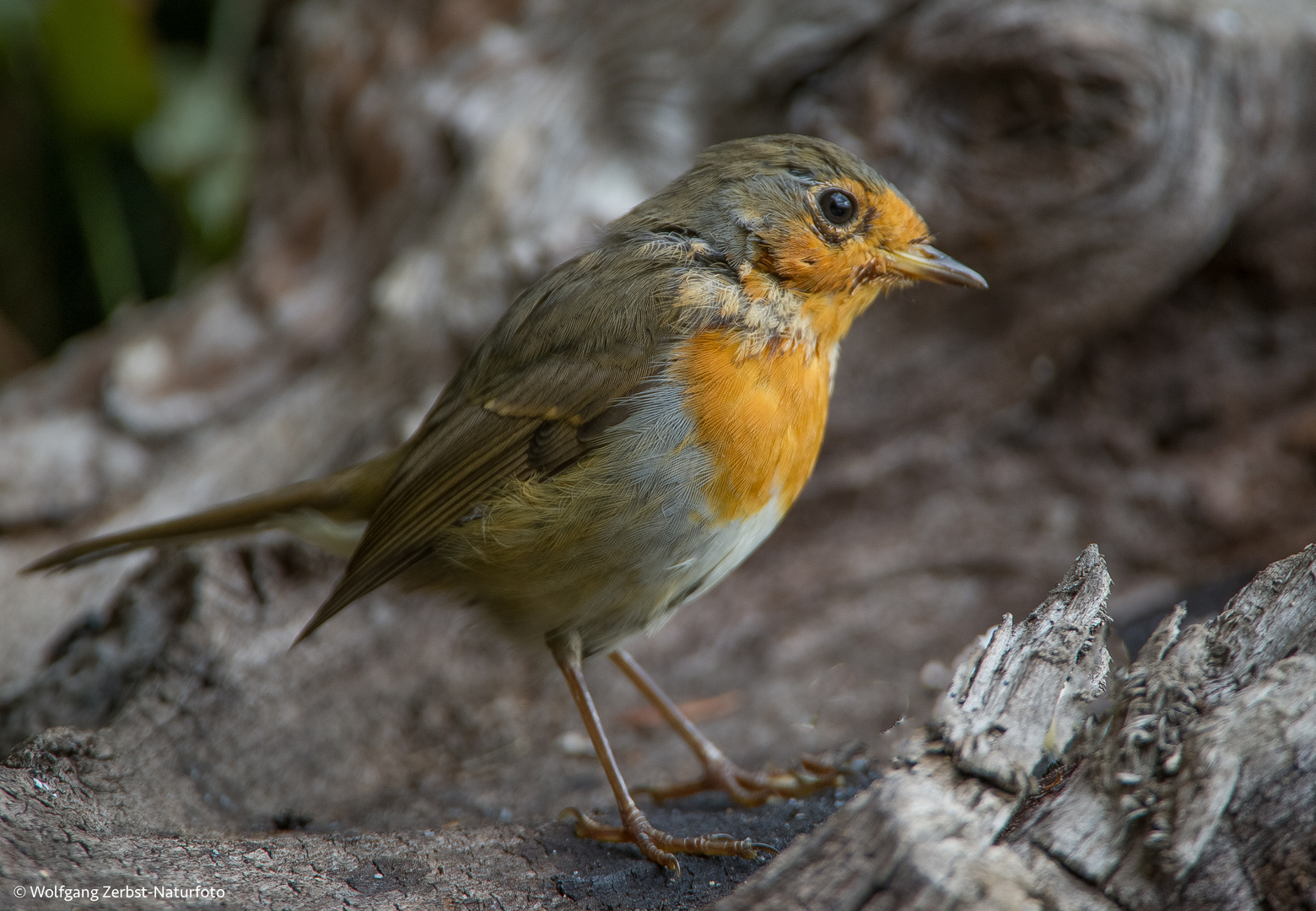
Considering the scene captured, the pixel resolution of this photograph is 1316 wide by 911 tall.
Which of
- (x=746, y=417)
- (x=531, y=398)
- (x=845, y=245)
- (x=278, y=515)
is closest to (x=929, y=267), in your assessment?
(x=845, y=245)

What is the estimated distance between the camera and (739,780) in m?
3.11

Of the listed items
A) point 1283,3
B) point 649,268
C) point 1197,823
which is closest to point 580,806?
point 649,268

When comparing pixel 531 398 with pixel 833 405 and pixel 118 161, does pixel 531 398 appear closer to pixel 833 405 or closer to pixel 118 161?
pixel 833 405

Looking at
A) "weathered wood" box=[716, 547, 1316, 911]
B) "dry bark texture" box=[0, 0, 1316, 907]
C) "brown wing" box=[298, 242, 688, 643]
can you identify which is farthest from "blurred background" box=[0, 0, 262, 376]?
"weathered wood" box=[716, 547, 1316, 911]

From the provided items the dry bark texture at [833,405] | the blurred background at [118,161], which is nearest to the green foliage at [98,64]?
the blurred background at [118,161]

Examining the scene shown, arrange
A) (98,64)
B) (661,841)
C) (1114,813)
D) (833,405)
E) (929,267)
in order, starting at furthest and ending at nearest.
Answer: (98,64), (833,405), (929,267), (661,841), (1114,813)

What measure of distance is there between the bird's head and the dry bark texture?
39.2 inches

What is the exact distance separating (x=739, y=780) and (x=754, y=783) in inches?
2.1

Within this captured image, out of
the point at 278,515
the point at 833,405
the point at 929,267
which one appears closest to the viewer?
the point at 929,267

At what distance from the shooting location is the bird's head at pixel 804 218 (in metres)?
2.86

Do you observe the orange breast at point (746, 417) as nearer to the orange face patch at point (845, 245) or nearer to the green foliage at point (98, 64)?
the orange face patch at point (845, 245)

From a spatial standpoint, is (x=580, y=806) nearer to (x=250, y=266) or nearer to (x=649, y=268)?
(x=649, y=268)

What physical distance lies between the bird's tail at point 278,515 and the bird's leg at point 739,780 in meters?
1.20

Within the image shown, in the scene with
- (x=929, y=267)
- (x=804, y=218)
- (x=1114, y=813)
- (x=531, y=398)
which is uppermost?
(x=804, y=218)
